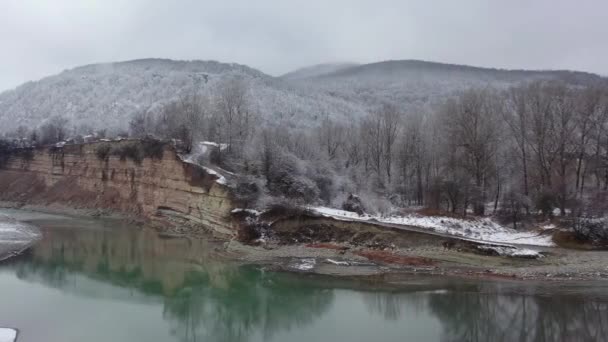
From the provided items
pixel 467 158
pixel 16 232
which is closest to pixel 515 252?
pixel 467 158

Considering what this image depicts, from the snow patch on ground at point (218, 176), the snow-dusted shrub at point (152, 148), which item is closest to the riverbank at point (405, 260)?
the snow patch on ground at point (218, 176)

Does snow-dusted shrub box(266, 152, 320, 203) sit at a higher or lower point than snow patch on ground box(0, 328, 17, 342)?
higher

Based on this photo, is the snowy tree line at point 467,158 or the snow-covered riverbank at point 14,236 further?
the snowy tree line at point 467,158

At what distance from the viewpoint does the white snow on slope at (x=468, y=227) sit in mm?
31730

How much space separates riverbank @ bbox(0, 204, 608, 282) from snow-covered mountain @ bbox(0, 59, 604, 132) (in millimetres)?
57036

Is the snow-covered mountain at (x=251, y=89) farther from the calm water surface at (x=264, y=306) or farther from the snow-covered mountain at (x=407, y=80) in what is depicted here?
the calm water surface at (x=264, y=306)

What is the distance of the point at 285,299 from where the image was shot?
23641 mm

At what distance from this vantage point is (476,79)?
114 m

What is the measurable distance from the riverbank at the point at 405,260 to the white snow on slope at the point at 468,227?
2.09 meters

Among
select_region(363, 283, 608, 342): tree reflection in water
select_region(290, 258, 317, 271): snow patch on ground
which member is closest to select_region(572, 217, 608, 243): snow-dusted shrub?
select_region(363, 283, 608, 342): tree reflection in water

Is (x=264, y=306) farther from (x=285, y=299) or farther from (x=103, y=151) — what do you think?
(x=103, y=151)

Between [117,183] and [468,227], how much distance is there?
3856cm

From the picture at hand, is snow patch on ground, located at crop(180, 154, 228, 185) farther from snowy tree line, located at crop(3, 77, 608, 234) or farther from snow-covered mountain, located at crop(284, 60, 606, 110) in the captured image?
snow-covered mountain, located at crop(284, 60, 606, 110)

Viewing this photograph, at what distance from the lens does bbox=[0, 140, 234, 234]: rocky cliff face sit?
4216 cm
